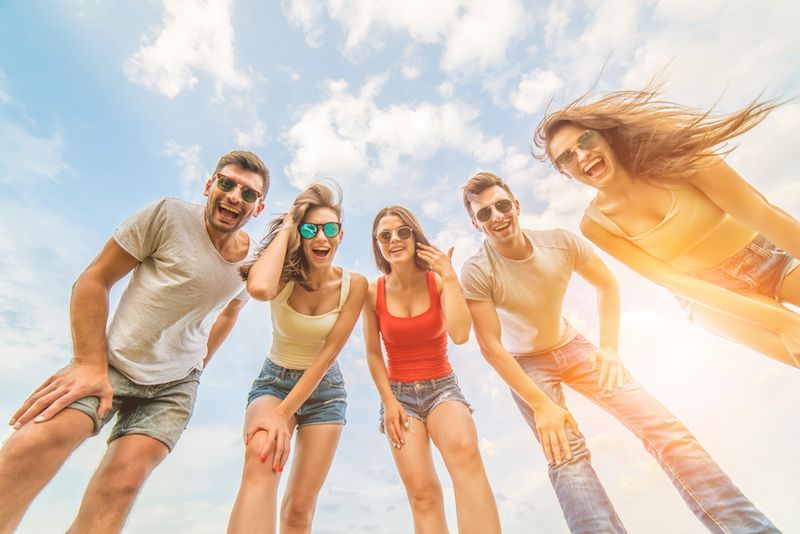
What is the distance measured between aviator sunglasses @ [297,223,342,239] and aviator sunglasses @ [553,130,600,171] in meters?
3.28

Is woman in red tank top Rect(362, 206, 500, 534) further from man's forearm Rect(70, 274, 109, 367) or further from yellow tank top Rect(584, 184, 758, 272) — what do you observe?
man's forearm Rect(70, 274, 109, 367)

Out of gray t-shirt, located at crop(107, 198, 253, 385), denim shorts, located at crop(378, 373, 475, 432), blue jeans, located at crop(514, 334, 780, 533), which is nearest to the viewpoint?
blue jeans, located at crop(514, 334, 780, 533)

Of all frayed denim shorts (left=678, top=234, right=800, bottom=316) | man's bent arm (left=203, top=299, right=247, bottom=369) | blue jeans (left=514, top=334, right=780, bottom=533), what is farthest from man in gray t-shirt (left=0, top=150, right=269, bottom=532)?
frayed denim shorts (left=678, top=234, right=800, bottom=316)

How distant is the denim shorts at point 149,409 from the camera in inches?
161

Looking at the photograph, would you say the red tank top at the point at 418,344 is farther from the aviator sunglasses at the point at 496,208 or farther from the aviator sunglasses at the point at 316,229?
the aviator sunglasses at the point at 316,229

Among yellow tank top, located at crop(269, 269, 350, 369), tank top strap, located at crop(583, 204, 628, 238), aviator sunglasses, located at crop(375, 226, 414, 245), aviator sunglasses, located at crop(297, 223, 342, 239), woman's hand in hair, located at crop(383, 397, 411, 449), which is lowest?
woman's hand in hair, located at crop(383, 397, 411, 449)

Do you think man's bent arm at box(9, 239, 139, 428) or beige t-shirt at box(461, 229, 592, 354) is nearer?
man's bent arm at box(9, 239, 139, 428)

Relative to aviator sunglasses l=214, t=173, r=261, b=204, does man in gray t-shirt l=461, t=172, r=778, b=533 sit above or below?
below

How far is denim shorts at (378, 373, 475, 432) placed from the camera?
4797mm

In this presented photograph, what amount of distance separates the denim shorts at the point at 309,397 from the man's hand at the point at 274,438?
24.9 inches

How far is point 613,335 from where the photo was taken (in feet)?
16.6

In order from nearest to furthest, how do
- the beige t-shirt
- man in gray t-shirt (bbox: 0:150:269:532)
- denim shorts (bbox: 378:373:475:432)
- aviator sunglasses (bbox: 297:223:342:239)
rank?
1. man in gray t-shirt (bbox: 0:150:269:532)
2. denim shorts (bbox: 378:373:475:432)
3. the beige t-shirt
4. aviator sunglasses (bbox: 297:223:342:239)

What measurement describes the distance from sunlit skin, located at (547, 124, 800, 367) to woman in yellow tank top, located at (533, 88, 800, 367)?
1 cm

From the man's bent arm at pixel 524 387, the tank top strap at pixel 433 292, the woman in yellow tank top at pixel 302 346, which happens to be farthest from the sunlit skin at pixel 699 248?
the woman in yellow tank top at pixel 302 346
